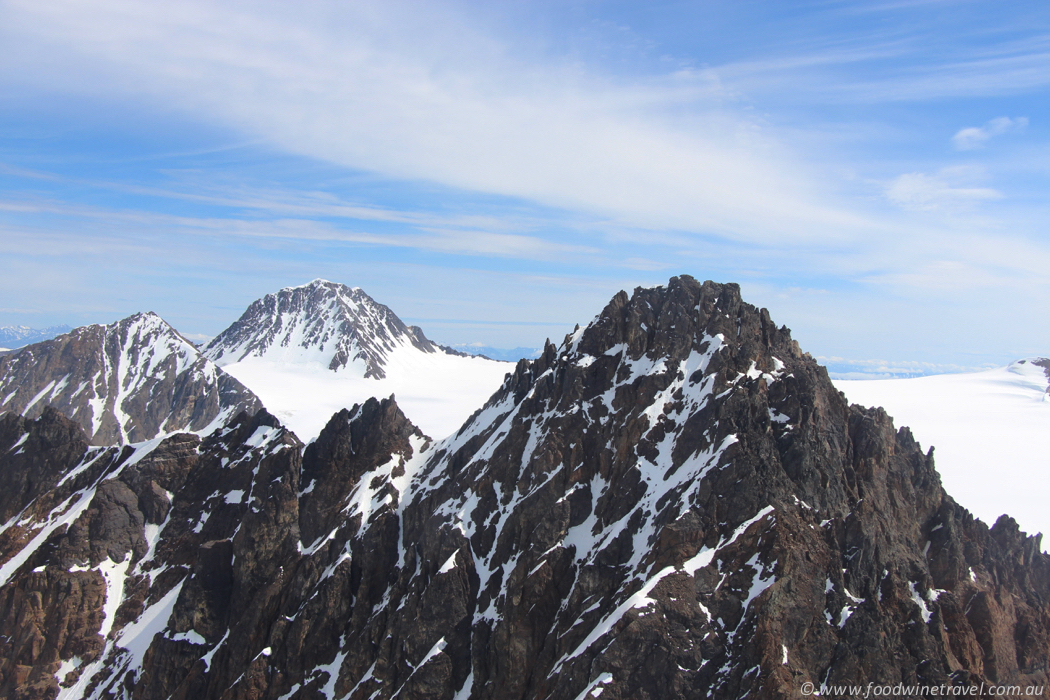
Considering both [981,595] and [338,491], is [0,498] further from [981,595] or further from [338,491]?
[981,595]

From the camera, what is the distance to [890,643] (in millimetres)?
67438

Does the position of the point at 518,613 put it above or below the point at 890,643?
below

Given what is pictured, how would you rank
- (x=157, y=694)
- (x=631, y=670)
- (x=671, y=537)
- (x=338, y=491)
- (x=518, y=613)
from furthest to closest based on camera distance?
(x=338, y=491)
(x=157, y=694)
(x=518, y=613)
(x=671, y=537)
(x=631, y=670)

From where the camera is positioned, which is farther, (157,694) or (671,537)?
(157,694)

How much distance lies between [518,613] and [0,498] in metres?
119

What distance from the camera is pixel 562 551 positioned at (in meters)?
86.1

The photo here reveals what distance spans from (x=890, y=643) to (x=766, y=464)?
21.8m

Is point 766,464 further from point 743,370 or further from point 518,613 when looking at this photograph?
point 518,613

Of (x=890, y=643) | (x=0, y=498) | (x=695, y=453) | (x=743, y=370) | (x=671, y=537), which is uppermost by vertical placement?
(x=743, y=370)

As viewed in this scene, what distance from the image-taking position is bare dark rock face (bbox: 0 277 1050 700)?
68750mm

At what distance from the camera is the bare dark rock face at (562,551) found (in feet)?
226

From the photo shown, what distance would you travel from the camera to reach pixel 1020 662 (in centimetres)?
7512

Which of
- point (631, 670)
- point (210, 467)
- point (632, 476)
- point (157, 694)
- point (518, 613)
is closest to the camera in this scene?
point (631, 670)

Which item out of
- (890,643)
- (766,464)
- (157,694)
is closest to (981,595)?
(890,643)
